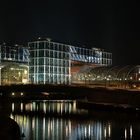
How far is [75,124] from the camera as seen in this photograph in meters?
67.2

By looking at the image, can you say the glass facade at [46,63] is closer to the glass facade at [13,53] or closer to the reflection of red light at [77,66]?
the reflection of red light at [77,66]

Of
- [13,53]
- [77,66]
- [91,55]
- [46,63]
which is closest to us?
[46,63]

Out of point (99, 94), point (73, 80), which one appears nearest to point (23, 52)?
point (73, 80)

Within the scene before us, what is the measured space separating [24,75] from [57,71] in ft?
63.6

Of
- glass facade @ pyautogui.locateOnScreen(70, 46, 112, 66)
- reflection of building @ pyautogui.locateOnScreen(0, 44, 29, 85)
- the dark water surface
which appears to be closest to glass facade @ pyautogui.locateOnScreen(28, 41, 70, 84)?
reflection of building @ pyautogui.locateOnScreen(0, 44, 29, 85)

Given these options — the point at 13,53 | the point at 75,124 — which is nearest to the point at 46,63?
the point at 13,53

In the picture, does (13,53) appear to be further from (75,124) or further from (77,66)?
(75,124)

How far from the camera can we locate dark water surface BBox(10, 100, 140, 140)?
56.2 m

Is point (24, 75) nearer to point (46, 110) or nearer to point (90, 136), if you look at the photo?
point (46, 110)

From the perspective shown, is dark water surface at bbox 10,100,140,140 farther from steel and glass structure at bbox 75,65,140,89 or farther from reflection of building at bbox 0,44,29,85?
reflection of building at bbox 0,44,29,85

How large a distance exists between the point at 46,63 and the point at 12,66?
79.2ft

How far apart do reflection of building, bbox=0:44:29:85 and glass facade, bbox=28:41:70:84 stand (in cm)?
1454

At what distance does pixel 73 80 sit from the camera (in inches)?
5817

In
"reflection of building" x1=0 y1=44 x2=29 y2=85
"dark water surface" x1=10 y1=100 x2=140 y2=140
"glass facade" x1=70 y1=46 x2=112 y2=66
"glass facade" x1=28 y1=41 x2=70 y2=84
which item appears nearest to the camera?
"dark water surface" x1=10 y1=100 x2=140 y2=140
